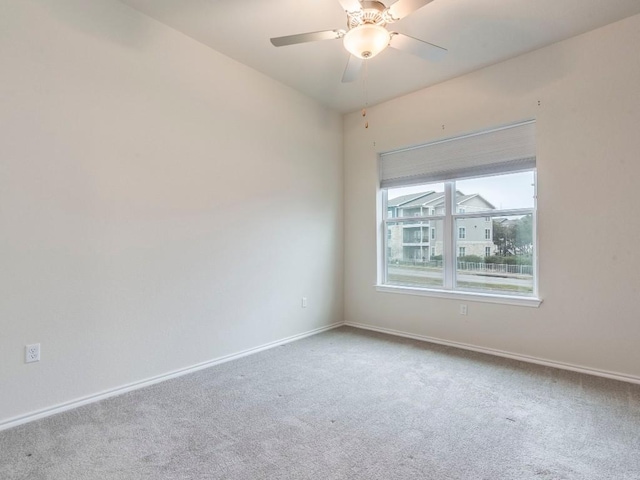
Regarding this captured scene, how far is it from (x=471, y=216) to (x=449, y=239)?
341mm

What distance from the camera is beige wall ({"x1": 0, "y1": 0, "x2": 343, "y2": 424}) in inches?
83.1

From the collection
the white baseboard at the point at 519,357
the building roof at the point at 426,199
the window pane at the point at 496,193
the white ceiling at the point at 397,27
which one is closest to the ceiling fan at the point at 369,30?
the white ceiling at the point at 397,27

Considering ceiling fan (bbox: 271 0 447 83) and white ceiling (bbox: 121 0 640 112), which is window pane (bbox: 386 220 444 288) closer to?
white ceiling (bbox: 121 0 640 112)

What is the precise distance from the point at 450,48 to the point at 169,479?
369 centimetres

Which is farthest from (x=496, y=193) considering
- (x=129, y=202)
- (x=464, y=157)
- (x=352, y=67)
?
(x=129, y=202)

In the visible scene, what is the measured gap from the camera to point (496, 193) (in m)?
3.44

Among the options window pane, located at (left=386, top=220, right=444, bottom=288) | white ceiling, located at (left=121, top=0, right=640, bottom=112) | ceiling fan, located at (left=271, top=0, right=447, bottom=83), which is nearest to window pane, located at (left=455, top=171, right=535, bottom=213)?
window pane, located at (left=386, top=220, right=444, bottom=288)

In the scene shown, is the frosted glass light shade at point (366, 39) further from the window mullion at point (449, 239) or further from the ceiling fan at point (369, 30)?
the window mullion at point (449, 239)

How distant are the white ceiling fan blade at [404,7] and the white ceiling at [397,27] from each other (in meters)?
0.67

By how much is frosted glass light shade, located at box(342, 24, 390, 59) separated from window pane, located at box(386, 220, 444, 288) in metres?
2.29

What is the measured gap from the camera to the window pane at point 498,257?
3262 millimetres

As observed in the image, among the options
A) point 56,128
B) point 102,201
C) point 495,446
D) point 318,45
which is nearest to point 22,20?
point 56,128

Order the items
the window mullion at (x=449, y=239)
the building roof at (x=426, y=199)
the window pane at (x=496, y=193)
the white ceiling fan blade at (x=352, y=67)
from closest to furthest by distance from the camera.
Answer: the white ceiling fan blade at (x=352, y=67) < the window pane at (x=496, y=193) < the building roof at (x=426, y=199) < the window mullion at (x=449, y=239)

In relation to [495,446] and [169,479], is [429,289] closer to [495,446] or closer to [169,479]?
[495,446]
